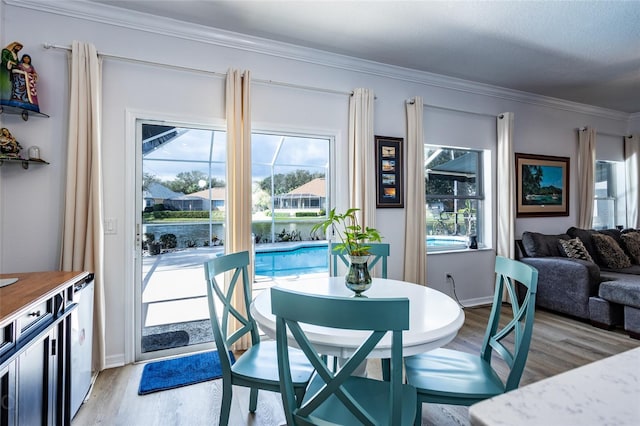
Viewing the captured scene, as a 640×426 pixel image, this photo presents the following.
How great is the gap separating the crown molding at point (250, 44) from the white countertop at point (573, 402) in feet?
10.4

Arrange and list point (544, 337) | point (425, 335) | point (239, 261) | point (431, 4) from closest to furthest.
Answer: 1. point (425, 335)
2. point (239, 261)
3. point (431, 4)
4. point (544, 337)

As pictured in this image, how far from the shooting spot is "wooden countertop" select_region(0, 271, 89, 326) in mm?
1238

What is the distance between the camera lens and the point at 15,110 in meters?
2.23

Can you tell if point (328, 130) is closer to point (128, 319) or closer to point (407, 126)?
point (407, 126)

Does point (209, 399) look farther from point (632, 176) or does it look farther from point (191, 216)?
point (632, 176)

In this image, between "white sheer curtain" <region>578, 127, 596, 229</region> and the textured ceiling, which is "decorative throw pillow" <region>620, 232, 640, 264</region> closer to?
"white sheer curtain" <region>578, 127, 596, 229</region>

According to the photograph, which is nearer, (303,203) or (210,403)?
(210,403)

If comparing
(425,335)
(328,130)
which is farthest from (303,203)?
(425,335)

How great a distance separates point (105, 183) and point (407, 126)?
117 inches

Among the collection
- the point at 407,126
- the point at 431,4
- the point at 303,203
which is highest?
the point at 431,4

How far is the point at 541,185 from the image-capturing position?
4.56 metres

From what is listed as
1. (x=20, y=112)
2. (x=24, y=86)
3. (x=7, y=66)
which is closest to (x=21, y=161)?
(x=20, y=112)

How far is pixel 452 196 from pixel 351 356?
3.49 m

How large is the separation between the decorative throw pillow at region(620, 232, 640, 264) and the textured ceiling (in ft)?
6.77
